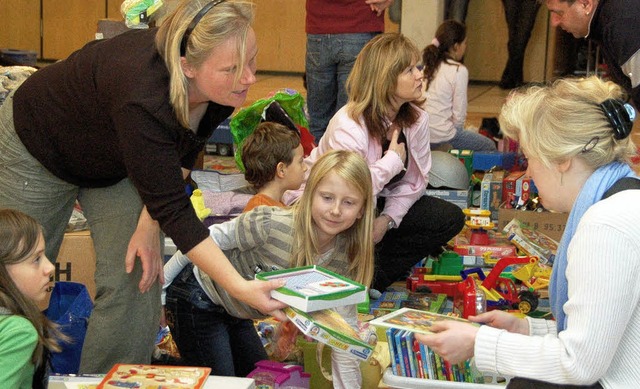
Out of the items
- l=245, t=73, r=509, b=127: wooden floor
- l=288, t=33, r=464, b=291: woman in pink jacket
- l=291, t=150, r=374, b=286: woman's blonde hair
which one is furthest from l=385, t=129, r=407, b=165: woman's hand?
l=245, t=73, r=509, b=127: wooden floor

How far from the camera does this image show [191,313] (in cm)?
321

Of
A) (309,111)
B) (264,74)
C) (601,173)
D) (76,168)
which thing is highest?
(601,173)

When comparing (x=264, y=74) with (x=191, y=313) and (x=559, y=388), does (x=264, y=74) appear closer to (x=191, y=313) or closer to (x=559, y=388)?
(x=191, y=313)

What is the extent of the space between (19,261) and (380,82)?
2115 millimetres

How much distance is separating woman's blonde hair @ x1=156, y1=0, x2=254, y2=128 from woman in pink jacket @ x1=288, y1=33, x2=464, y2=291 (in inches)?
65.5

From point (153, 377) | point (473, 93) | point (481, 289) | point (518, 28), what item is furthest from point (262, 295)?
point (518, 28)

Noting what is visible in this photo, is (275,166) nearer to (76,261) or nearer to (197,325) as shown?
(76,261)

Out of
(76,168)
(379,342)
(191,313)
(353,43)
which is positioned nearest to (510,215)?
(353,43)

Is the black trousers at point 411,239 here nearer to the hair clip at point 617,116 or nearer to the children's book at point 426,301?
the children's book at point 426,301

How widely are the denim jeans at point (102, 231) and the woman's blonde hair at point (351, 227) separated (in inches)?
20.1

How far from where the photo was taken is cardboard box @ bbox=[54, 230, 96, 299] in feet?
12.7

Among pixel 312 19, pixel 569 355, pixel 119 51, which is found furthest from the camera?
pixel 312 19

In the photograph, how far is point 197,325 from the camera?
3.22 meters

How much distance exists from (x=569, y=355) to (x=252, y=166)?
2.39 meters
